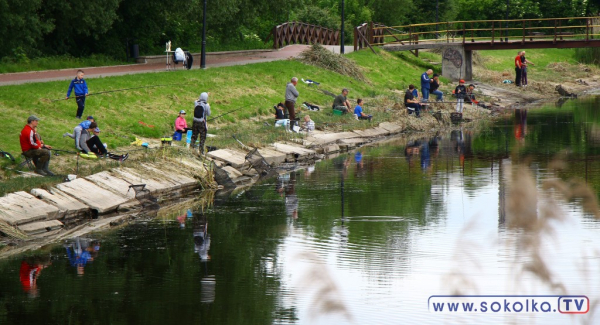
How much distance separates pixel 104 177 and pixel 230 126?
982 cm

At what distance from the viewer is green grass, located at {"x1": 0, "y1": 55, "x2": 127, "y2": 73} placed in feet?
105

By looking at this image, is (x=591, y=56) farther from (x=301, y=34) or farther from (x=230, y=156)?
(x=230, y=156)

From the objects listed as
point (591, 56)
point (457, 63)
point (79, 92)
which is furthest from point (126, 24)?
point (591, 56)

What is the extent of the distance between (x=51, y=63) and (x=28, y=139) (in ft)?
49.8

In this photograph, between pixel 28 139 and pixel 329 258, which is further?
pixel 28 139

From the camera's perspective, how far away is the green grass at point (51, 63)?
32031mm

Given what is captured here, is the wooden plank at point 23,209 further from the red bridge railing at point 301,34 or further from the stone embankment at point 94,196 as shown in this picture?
the red bridge railing at point 301,34

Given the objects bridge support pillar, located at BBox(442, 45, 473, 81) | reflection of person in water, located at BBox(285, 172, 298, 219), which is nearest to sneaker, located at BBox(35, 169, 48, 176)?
reflection of person in water, located at BBox(285, 172, 298, 219)

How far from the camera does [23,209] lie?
16.4 meters

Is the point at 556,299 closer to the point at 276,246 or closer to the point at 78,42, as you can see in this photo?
the point at 276,246

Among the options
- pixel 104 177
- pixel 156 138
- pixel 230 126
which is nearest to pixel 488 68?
pixel 230 126

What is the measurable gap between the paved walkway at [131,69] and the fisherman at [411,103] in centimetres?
817

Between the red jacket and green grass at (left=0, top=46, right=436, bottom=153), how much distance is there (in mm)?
1460

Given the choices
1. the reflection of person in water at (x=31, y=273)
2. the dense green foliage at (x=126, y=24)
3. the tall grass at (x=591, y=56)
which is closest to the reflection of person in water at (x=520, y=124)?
the dense green foliage at (x=126, y=24)
